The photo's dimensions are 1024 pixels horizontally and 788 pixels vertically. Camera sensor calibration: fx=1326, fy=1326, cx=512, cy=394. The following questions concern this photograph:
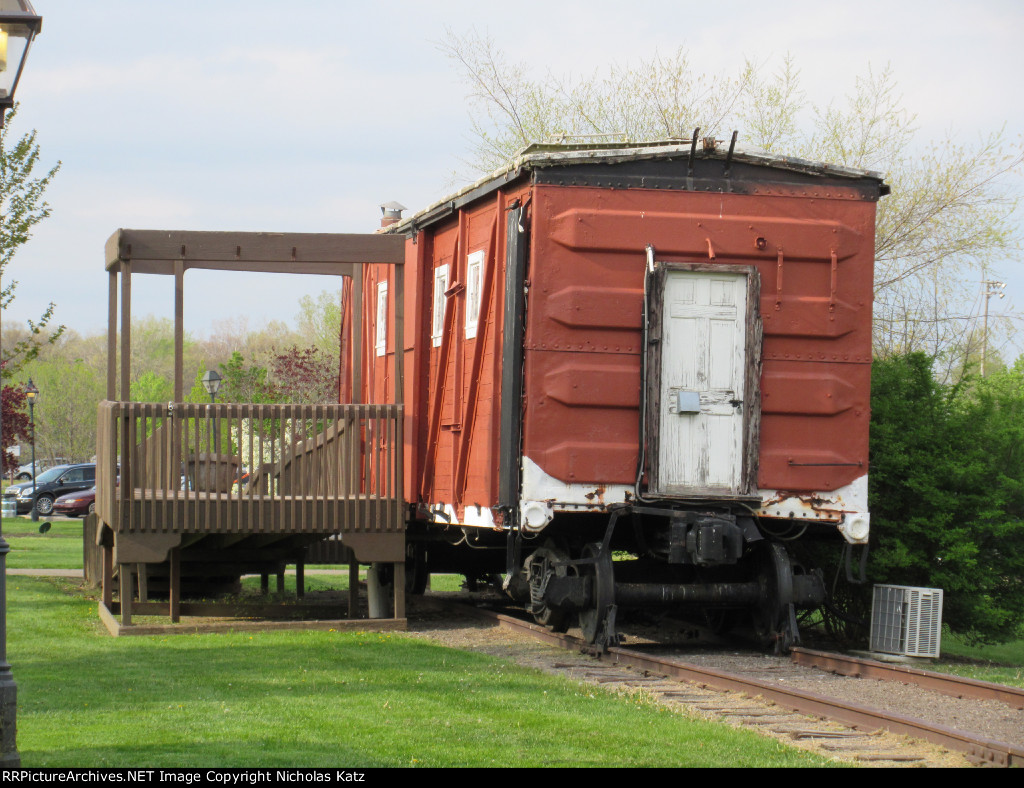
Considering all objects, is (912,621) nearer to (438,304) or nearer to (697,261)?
(697,261)

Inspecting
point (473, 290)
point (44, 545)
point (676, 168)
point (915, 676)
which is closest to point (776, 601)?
point (915, 676)

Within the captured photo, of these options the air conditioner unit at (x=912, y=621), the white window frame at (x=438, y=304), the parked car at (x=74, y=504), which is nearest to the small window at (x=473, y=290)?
the white window frame at (x=438, y=304)

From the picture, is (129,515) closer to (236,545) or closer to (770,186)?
(236,545)

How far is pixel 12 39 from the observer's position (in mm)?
6508

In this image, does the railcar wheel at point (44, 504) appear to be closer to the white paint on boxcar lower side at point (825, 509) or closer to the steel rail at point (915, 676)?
the white paint on boxcar lower side at point (825, 509)

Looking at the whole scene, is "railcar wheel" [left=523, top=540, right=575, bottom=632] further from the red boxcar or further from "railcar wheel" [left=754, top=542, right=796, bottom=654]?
"railcar wheel" [left=754, top=542, right=796, bottom=654]

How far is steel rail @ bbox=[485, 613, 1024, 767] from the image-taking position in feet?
20.8

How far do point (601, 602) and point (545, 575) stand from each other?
0.63m

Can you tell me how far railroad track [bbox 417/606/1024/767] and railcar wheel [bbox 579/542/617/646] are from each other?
0.11 meters

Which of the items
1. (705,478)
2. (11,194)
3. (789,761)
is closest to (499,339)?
(705,478)

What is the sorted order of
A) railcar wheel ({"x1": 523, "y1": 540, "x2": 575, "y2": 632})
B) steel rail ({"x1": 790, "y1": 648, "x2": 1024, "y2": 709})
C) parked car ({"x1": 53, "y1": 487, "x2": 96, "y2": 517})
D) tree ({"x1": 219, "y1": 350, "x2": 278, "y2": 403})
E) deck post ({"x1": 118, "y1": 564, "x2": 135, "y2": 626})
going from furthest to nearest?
parked car ({"x1": 53, "y1": 487, "x2": 96, "y2": 517}), tree ({"x1": 219, "y1": 350, "x2": 278, "y2": 403}), deck post ({"x1": 118, "y1": 564, "x2": 135, "y2": 626}), railcar wheel ({"x1": 523, "y1": 540, "x2": 575, "y2": 632}), steel rail ({"x1": 790, "y1": 648, "x2": 1024, "y2": 709})

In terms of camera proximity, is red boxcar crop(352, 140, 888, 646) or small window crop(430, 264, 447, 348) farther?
small window crop(430, 264, 447, 348)

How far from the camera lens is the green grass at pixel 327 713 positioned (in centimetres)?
635

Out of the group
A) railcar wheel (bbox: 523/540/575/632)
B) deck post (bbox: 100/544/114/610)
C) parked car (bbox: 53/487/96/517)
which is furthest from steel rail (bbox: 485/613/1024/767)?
parked car (bbox: 53/487/96/517)
